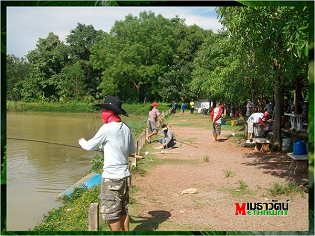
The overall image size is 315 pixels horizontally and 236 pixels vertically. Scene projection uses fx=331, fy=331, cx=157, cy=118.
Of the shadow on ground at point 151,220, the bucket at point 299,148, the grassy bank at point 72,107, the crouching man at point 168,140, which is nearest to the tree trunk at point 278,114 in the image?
the bucket at point 299,148

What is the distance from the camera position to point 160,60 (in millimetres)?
17438

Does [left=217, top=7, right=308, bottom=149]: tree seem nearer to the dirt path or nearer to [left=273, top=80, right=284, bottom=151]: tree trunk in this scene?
the dirt path

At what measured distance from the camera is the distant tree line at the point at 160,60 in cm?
645

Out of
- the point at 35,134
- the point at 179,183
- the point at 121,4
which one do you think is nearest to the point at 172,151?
the point at 179,183

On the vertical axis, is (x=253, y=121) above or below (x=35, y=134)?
above

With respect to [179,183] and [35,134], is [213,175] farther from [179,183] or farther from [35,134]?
[35,134]

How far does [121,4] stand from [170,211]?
3.43 metres

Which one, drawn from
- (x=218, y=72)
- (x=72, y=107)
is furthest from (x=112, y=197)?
(x=72, y=107)

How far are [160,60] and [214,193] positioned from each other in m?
11.8

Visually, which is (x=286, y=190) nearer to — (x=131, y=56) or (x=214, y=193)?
(x=214, y=193)

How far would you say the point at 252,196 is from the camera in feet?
21.0

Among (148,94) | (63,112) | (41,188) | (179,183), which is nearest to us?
(179,183)

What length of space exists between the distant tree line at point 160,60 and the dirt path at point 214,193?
2402 mm

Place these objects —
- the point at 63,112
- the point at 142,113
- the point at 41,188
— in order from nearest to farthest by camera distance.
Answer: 1. the point at 41,188
2. the point at 142,113
3. the point at 63,112
